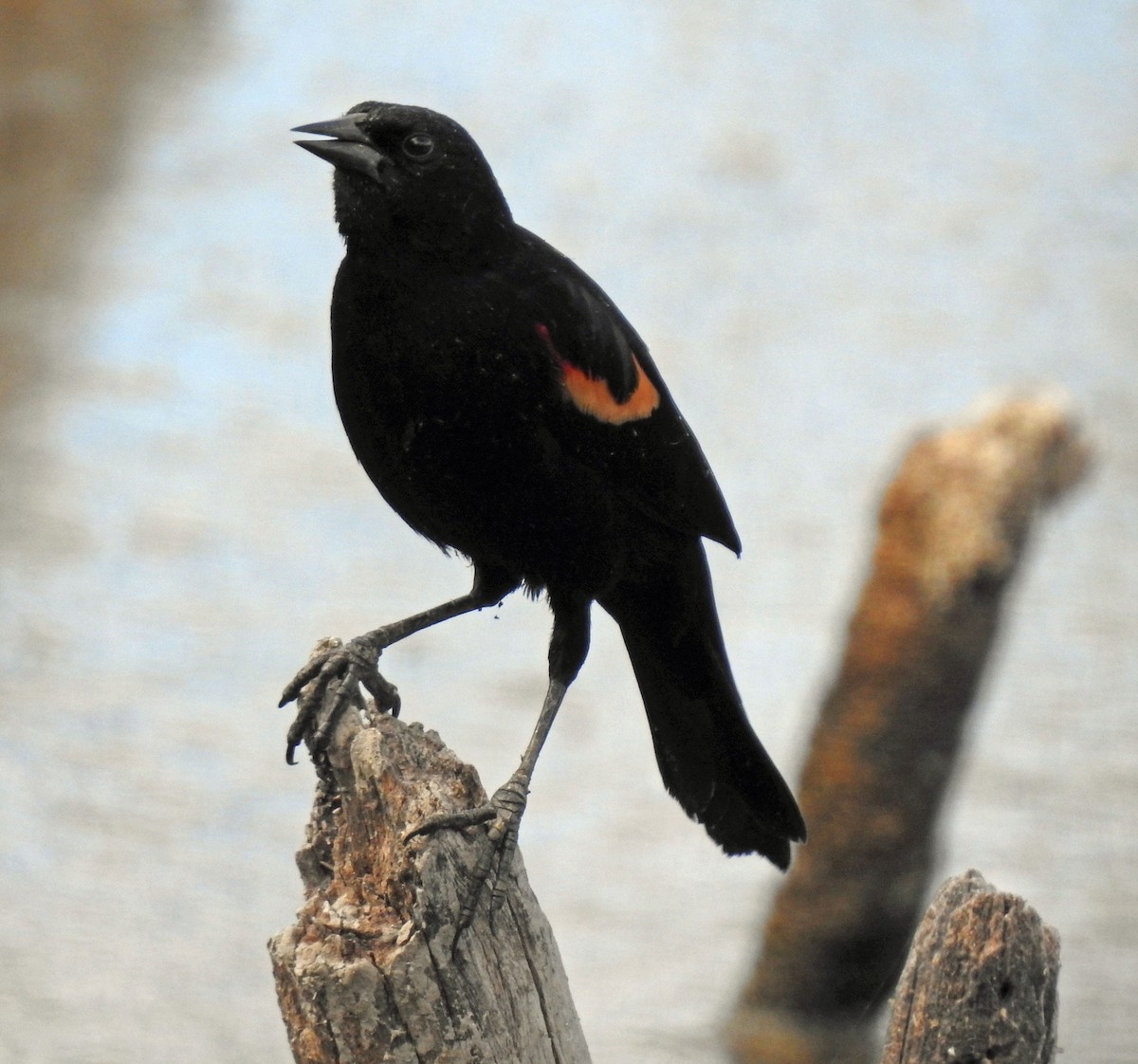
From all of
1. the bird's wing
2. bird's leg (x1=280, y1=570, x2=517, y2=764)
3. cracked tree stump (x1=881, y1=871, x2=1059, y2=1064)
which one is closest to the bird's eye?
the bird's wing

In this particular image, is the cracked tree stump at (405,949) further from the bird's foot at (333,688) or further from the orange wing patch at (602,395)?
the orange wing patch at (602,395)

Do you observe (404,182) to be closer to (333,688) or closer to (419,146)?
(419,146)

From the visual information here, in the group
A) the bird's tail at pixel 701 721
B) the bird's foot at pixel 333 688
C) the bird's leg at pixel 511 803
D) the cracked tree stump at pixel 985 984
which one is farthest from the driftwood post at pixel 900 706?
the cracked tree stump at pixel 985 984

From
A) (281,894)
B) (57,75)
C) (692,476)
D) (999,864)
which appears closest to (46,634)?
(281,894)

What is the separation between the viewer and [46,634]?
8.13 meters

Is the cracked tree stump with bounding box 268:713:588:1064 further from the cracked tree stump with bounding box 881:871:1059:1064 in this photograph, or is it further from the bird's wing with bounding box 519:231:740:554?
the bird's wing with bounding box 519:231:740:554

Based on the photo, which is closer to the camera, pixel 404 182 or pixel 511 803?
pixel 511 803

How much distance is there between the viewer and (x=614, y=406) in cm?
284

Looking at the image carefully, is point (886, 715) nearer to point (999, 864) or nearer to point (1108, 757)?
point (999, 864)

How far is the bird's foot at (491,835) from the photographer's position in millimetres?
2342

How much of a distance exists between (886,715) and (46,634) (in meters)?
4.82

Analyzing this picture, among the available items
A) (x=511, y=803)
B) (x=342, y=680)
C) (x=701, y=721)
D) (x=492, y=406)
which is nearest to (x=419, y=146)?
(x=492, y=406)

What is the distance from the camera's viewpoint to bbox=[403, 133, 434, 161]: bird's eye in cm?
272

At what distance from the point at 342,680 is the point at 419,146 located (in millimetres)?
925
